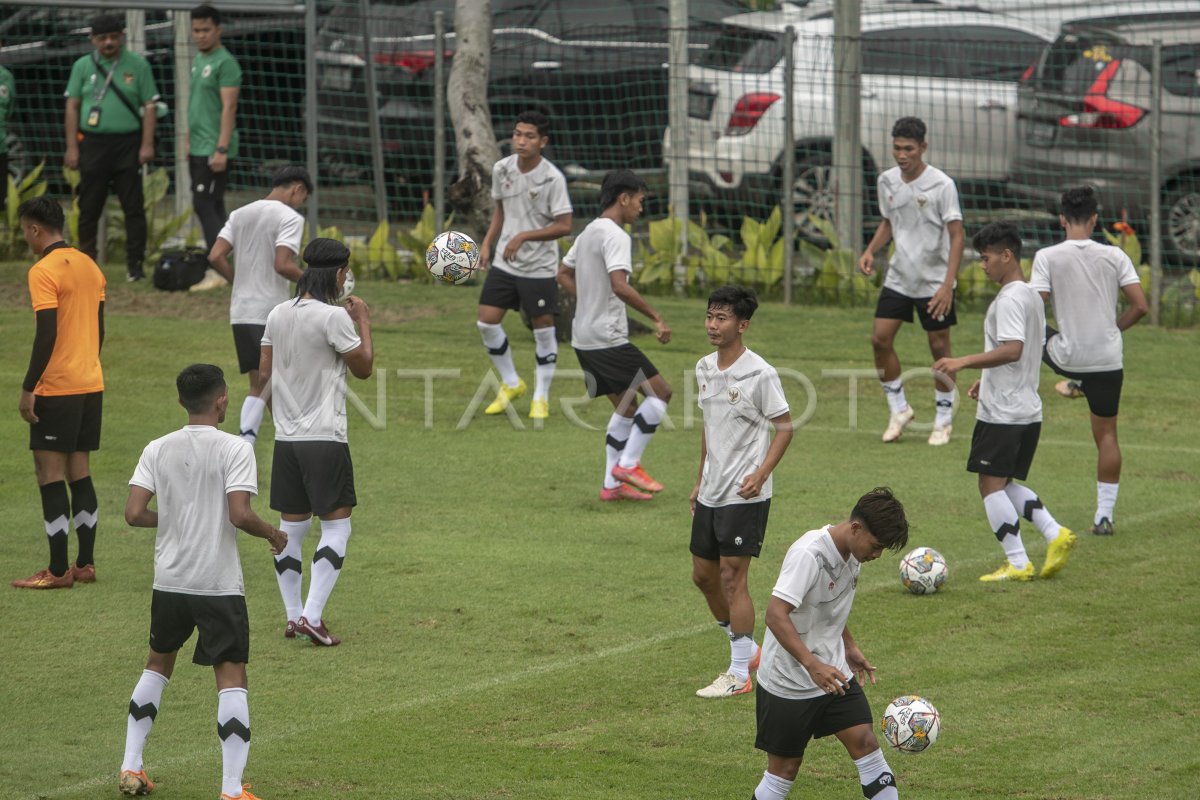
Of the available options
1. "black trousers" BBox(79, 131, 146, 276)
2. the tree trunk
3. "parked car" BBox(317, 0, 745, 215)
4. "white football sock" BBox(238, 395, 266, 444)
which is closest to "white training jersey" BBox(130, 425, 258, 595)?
A: "white football sock" BBox(238, 395, 266, 444)

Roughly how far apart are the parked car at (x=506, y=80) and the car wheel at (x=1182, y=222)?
5.52 meters

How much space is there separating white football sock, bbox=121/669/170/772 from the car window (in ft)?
42.1

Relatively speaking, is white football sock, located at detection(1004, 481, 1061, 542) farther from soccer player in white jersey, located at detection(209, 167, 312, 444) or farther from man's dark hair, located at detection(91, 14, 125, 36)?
man's dark hair, located at detection(91, 14, 125, 36)

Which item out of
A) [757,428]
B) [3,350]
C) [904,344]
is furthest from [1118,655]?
[3,350]

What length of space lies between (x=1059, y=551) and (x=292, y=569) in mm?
4202

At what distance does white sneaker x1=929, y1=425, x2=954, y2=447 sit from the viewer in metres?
12.8

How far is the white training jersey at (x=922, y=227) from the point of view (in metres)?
12.6

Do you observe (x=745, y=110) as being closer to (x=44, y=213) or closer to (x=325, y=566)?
(x=44, y=213)

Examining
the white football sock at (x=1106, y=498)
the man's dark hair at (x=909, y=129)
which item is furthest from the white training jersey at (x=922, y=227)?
the white football sock at (x=1106, y=498)

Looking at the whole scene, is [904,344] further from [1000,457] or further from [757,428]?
[757,428]

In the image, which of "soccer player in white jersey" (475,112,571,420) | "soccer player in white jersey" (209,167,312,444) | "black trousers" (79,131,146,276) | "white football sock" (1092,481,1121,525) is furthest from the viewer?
"black trousers" (79,131,146,276)

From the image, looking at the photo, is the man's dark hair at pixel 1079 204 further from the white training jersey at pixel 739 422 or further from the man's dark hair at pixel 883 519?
the man's dark hair at pixel 883 519

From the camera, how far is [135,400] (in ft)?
44.7

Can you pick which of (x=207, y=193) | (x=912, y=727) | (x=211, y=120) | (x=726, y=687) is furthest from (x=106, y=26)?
(x=912, y=727)
